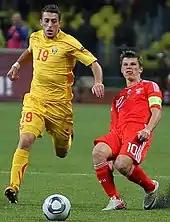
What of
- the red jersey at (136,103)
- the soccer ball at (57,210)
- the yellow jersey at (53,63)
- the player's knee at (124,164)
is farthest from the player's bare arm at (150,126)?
the yellow jersey at (53,63)

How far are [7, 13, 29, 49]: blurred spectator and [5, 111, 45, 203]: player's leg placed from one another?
1365 centimetres

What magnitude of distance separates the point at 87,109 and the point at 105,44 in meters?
3.84

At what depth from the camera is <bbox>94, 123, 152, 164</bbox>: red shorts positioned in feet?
29.9

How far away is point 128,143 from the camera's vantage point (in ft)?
29.9

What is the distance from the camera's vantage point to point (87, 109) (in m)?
22.3

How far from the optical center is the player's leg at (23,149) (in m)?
9.43

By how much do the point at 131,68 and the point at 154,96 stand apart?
384 mm

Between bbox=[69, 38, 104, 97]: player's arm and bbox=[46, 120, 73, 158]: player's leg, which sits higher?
bbox=[69, 38, 104, 97]: player's arm

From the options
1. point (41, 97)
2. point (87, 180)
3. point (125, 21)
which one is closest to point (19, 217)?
point (41, 97)

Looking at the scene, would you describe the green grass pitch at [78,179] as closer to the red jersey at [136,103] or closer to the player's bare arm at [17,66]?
the red jersey at [136,103]

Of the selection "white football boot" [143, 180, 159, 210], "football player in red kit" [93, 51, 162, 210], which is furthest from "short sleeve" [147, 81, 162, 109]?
"white football boot" [143, 180, 159, 210]

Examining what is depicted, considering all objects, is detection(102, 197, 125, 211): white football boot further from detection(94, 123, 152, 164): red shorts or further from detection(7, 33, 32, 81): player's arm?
detection(7, 33, 32, 81): player's arm

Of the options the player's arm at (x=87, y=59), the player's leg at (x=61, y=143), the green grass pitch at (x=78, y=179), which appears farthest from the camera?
the player's leg at (x=61, y=143)

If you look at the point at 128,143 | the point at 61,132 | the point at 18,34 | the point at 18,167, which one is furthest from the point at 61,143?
the point at 18,34
